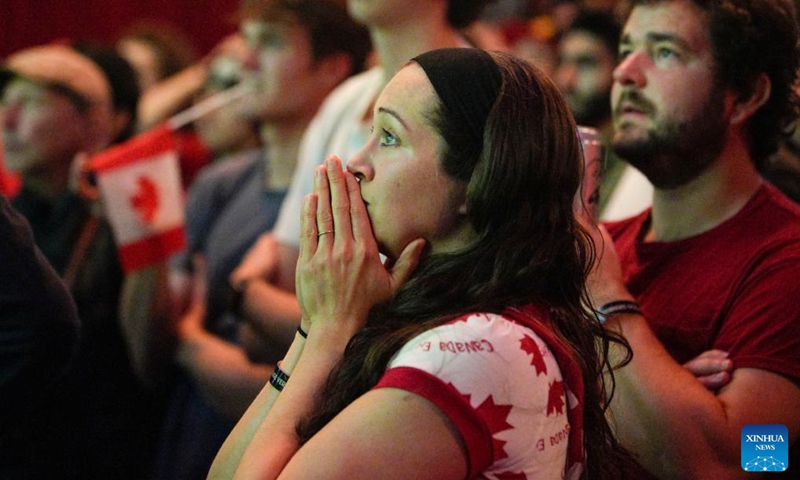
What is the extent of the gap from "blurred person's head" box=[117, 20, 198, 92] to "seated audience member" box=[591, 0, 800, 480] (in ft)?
10.9

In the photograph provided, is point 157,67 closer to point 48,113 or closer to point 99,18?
point 99,18

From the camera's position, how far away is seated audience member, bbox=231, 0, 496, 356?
227 cm

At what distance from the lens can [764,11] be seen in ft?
5.90

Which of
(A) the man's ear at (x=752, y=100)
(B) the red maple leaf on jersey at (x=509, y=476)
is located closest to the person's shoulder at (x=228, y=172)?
(A) the man's ear at (x=752, y=100)

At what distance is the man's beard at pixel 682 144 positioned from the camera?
5.85ft

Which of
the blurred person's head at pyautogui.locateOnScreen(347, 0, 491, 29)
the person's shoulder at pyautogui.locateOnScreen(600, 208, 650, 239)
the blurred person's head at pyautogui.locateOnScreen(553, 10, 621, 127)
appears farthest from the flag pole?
the person's shoulder at pyautogui.locateOnScreen(600, 208, 650, 239)

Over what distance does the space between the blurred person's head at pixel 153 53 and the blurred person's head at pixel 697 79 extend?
130 inches

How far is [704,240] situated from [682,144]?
0.56 feet

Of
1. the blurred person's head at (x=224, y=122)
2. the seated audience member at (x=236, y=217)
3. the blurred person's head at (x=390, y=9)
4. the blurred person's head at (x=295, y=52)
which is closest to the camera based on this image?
the blurred person's head at (x=390, y=9)

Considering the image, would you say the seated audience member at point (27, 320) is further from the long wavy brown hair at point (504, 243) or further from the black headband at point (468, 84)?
the black headband at point (468, 84)

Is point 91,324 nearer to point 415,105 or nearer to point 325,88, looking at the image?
point 325,88

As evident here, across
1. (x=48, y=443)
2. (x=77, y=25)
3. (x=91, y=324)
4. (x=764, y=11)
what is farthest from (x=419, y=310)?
(x=77, y=25)

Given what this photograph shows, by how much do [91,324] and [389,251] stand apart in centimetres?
154

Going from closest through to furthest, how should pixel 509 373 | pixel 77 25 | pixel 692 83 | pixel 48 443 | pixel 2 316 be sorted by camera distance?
pixel 509 373 < pixel 2 316 < pixel 692 83 < pixel 48 443 < pixel 77 25
